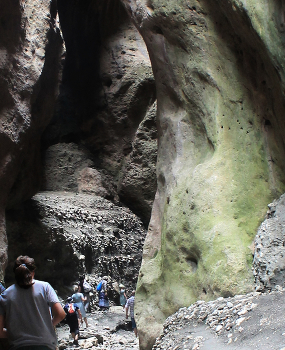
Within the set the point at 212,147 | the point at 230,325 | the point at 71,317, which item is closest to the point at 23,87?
the point at 212,147

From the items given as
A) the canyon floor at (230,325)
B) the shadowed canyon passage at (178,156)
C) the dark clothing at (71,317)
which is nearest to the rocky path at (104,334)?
the dark clothing at (71,317)

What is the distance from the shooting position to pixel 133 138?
1363cm

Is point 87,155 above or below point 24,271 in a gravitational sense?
above

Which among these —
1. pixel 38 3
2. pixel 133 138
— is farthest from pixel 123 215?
pixel 38 3

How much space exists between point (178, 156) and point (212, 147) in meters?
0.68

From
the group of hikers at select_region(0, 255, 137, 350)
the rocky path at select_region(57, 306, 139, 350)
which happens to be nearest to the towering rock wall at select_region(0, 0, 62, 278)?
the rocky path at select_region(57, 306, 139, 350)

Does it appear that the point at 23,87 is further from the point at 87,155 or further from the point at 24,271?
the point at 87,155

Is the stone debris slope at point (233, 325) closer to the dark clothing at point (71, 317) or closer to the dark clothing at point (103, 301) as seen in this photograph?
the dark clothing at point (71, 317)

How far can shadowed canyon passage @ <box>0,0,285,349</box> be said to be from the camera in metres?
4.61

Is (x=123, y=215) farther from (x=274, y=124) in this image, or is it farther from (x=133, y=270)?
(x=274, y=124)

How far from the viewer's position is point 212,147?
17.2 feet

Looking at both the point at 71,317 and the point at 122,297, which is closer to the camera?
the point at 71,317

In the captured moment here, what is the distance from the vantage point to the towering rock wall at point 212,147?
14.8 ft

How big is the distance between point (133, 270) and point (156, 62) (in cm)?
664
